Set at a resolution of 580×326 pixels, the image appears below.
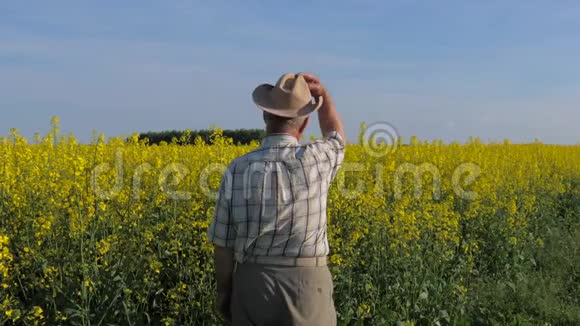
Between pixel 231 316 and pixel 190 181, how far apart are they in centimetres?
273

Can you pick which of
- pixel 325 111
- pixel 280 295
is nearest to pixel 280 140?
pixel 325 111

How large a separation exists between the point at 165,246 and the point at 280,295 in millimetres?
2161

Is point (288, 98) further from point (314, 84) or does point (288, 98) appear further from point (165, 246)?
point (165, 246)

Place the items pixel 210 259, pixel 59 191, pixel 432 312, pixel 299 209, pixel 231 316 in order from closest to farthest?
pixel 299 209
pixel 231 316
pixel 210 259
pixel 59 191
pixel 432 312

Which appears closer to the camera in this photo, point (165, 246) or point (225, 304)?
point (225, 304)

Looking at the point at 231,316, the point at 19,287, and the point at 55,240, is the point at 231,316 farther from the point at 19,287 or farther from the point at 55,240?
the point at 19,287

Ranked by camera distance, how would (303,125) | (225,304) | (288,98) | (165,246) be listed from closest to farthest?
(288,98) → (303,125) → (225,304) → (165,246)

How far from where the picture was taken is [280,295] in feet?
8.57

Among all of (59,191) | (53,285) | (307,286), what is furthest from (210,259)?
(307,286)

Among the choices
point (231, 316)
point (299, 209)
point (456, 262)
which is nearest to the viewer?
point (299, 209)

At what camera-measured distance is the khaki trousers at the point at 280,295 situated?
262cm

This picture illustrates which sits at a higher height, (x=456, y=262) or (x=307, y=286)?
(x=307, y=286)

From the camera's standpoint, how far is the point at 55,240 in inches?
164

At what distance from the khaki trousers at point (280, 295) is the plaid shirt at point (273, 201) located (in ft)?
0.25
